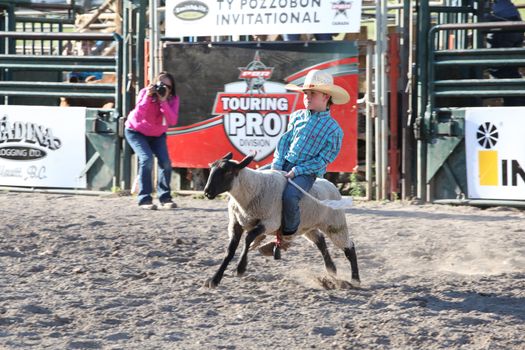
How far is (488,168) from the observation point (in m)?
10.5

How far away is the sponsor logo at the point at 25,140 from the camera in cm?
1208

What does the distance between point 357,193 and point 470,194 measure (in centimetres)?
132

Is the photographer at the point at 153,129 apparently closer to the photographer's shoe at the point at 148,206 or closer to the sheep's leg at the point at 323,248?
the photographer's shoe at the point at 148,206

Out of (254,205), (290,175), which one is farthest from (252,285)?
(290,175)

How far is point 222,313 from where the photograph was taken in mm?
6051

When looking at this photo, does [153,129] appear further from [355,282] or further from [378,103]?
[355,282]

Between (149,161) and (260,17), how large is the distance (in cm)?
213

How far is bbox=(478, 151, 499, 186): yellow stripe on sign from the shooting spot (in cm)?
1044

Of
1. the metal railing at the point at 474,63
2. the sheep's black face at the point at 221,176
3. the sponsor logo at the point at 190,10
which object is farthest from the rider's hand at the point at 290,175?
the sponsor logo at the point at 190,10

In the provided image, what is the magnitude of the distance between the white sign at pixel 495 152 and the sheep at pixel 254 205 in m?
3.75

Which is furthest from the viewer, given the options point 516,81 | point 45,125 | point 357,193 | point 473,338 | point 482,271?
point 45,125

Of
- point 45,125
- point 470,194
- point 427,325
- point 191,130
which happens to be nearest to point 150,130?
point 191,130

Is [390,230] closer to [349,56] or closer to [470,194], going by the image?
[470,194]

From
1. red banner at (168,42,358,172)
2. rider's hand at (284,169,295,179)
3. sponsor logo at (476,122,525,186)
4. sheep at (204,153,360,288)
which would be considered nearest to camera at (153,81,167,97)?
red banner at (168,42,358,172)
